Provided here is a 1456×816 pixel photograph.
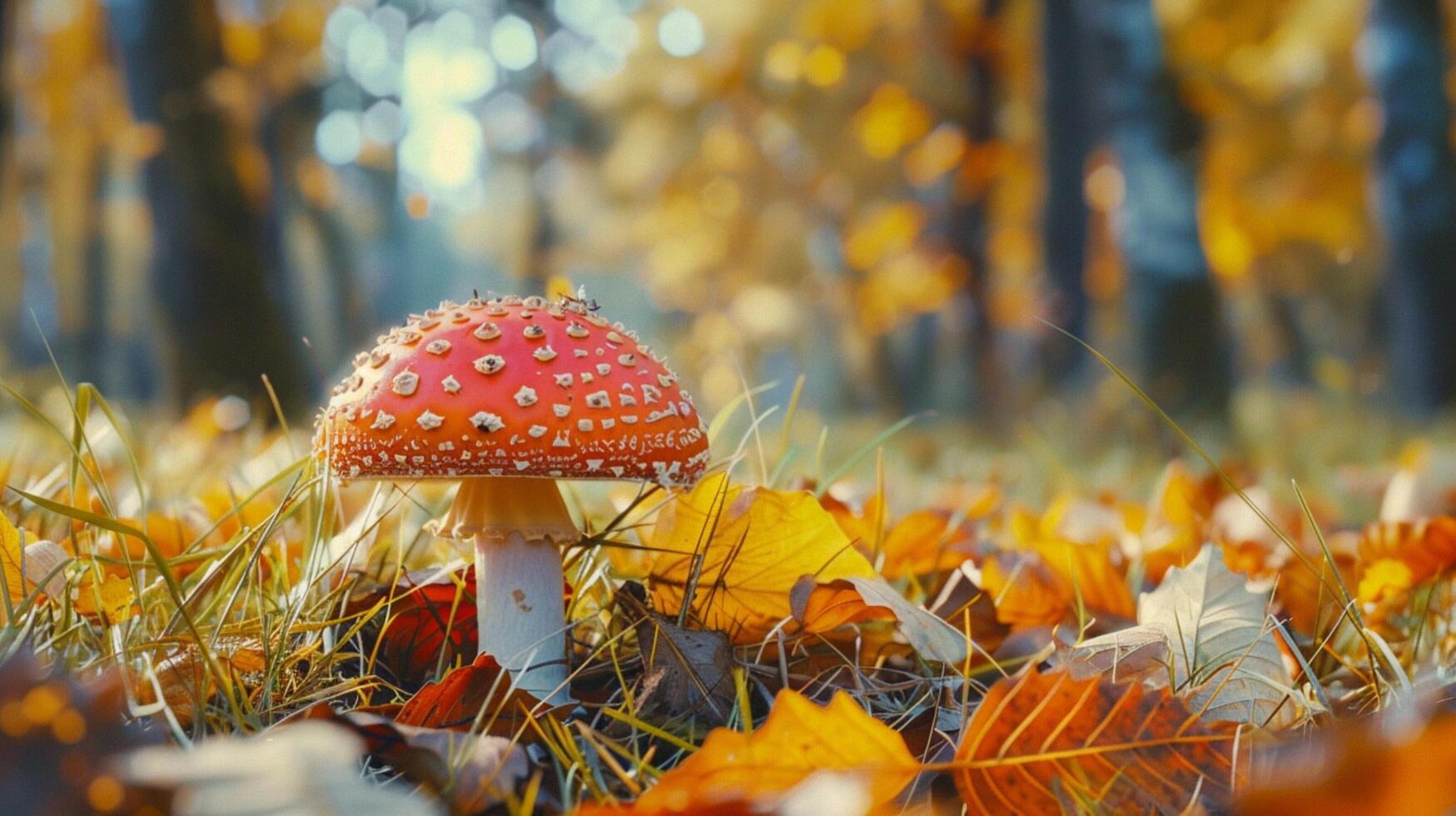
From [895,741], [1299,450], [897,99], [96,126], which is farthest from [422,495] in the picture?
[96,126]

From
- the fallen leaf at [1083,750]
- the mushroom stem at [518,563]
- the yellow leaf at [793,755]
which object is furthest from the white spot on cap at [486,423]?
the fallen leaf at [1083,750]

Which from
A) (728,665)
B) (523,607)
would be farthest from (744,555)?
(523,607)

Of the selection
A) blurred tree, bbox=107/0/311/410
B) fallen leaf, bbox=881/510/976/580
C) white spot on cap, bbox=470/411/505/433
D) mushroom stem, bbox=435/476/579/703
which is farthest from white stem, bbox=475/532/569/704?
blurred tree, bbox=107/0/311/410

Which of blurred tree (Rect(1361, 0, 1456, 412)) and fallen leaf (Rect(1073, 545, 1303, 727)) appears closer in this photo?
fallen leaf (Rect(1073, 545, 1303, 727))

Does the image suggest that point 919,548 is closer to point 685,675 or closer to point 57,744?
point 685,675

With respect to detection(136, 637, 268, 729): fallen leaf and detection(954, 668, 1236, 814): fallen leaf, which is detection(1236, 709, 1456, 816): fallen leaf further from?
detection(136, 637, 268, 729): fallen leaf

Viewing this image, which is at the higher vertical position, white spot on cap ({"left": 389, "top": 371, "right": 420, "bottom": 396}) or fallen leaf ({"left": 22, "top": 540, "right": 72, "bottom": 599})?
white spot on cap ({"left": 389, "top": 371, "right": 420, "bottom": 396})

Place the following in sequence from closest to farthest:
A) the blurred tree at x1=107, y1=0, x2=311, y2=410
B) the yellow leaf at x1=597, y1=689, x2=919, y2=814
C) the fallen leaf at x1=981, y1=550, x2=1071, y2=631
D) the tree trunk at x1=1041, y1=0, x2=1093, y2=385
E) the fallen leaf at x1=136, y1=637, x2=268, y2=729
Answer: the yellow leaf at x1=597, y1=689, x2=919, y2=814, the fallen leaf at x1=136, y1=637, x2=268, y2=729, the fallen leaf at x1=981, y1=550, x2=1071, y2=631, the blurred tree at x1=107, y1=0, x2=311, y2=410, the tree trunk at x1=1041, y1=0, x2=1093, y2=385
